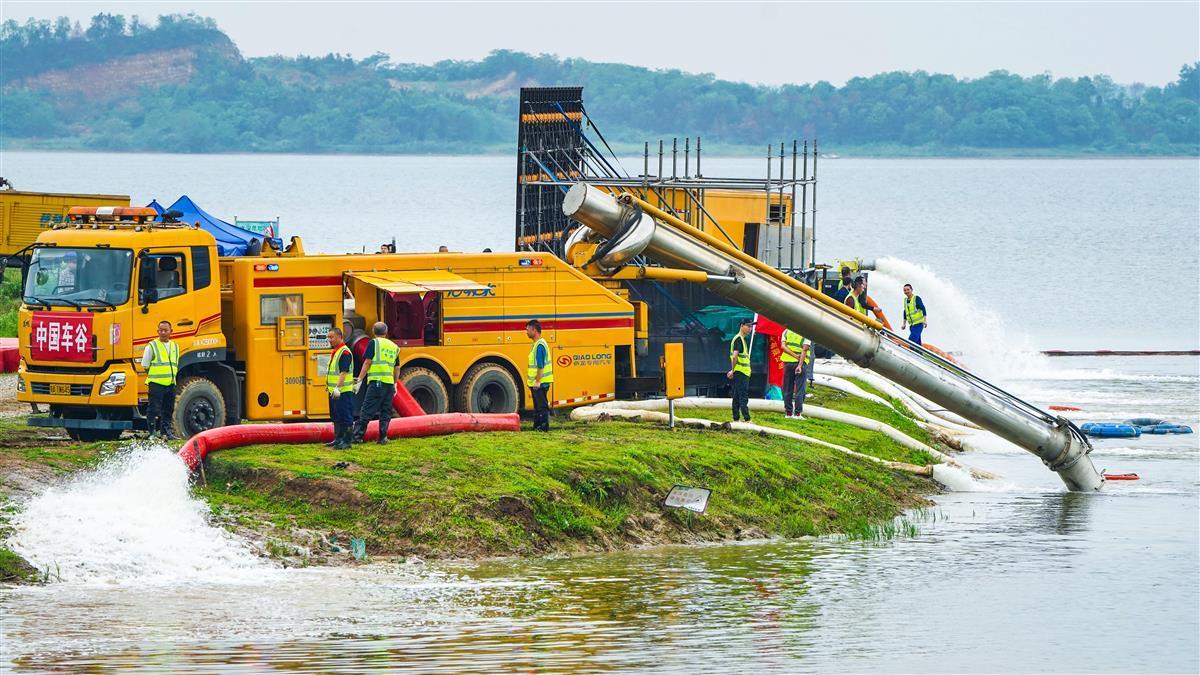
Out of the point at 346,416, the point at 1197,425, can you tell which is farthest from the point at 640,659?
the point at 1197,425

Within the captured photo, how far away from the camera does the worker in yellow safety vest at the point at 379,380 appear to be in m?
22.1

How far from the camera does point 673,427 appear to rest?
25891 millimetres

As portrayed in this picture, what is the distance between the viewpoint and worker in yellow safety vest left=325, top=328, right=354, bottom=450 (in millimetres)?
21781

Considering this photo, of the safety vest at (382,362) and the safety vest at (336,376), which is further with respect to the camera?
the safety vest at (382,362)

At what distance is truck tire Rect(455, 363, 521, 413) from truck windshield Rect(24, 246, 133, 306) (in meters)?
5.01

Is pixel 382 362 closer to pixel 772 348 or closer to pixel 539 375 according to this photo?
pixel 539 375

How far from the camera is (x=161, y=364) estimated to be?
22688 millimetres

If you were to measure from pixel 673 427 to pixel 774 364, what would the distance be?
3.80 meters

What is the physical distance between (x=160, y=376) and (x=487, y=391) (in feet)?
17.2

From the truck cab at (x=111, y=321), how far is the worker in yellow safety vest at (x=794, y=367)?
8197mm

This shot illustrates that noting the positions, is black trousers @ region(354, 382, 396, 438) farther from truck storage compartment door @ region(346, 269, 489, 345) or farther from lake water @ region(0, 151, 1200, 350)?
lake water @ region(0, 151, 1200, 350)

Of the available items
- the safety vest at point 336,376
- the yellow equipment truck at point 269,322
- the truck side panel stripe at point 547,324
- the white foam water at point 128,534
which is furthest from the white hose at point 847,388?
the white foam water at point 128,534

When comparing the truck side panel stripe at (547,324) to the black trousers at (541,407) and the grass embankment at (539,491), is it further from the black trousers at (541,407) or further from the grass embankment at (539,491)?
the grass embankment at (539,491)

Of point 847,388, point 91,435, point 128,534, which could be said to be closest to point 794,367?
point 847,388
